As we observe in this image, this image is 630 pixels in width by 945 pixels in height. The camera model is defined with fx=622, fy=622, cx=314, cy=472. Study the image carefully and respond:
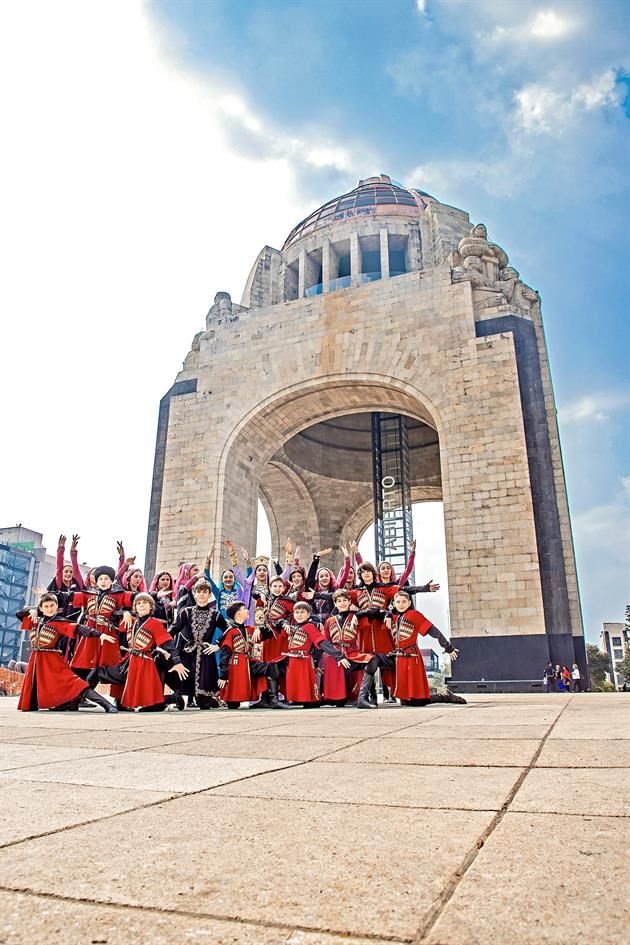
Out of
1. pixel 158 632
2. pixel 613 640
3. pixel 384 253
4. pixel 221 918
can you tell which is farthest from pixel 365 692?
pixel 613 640

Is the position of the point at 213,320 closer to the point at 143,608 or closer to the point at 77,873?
the point at 143,608

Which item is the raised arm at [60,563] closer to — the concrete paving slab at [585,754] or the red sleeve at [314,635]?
the red sleeve at [314,635]

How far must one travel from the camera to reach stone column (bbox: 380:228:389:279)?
1933cm

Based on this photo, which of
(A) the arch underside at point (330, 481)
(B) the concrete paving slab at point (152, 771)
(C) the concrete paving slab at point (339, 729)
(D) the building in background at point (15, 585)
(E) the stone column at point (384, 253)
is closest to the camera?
(B) the concrete paving slab at point (152, 771)

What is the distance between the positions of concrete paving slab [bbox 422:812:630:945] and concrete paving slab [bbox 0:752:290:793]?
1.08 meters

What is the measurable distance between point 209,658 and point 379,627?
214cm

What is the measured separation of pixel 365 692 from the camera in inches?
275

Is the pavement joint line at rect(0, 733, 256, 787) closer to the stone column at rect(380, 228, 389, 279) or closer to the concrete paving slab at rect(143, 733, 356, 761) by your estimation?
the concrete paving slab at rect(143, 733, 356, 761)

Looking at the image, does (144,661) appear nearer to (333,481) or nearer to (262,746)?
(262,746)

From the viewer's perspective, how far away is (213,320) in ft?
62.4

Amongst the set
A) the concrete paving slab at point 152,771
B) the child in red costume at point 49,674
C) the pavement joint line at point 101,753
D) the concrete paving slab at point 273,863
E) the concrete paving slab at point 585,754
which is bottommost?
the pavement joint line at point 101,753

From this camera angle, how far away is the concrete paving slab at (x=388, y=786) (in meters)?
1.76

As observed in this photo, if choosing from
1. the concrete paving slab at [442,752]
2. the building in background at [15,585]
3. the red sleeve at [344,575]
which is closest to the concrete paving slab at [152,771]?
the concrete paving slab at [442,752]

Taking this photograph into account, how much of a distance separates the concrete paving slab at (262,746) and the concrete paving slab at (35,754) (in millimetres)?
371
